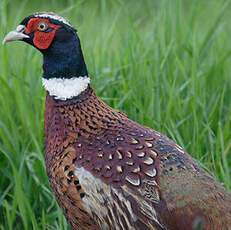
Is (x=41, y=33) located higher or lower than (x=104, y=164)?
higher

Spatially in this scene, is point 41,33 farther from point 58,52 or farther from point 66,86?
point 66,86

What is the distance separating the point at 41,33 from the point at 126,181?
687 mm

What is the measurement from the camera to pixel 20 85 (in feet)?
13.9

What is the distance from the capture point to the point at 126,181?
128 inches

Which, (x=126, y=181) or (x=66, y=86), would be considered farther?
(x=66, y=86)

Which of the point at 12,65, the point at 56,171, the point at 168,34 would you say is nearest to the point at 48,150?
the point at 56,171

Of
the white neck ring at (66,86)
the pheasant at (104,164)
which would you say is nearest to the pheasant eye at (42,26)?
the pheasant at (104,164)

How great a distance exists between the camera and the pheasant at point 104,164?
3.19m

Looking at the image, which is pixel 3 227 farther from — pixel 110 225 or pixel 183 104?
pixel 183 104

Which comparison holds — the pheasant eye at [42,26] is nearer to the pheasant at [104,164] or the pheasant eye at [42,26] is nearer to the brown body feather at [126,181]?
the pheasant at [104,164]

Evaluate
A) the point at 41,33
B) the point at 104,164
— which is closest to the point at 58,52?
the point at 41,33

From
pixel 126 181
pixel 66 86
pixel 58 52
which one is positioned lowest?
pixel 126 181

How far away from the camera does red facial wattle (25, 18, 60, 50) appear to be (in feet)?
11.3

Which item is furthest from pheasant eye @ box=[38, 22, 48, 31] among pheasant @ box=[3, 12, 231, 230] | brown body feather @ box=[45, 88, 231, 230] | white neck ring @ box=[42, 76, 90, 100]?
brown body feather @ box=[45, 88, 231, 230]
